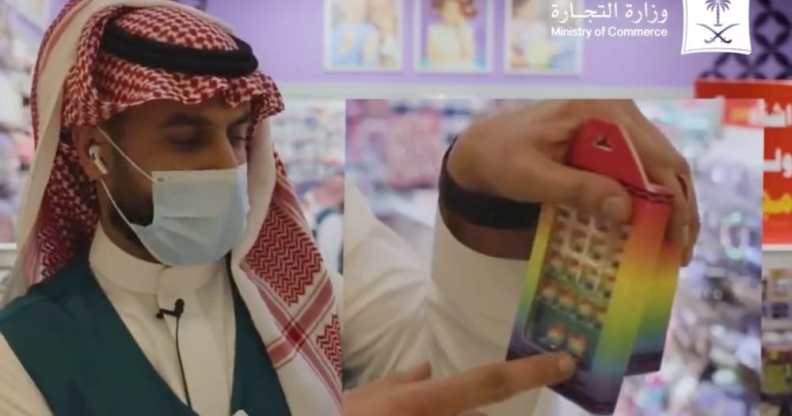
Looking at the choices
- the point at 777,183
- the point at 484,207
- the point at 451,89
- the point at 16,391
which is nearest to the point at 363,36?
the point at 451,89

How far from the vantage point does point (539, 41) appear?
2277mm

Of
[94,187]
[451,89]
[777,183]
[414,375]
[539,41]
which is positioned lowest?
[414,375]

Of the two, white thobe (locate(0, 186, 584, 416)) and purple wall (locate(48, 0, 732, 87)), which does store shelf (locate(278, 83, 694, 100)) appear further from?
white thobe (locate(0, 186, 584, 416))

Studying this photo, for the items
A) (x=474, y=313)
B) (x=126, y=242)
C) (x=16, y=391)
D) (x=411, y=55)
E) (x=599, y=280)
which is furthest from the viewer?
(x=411, y=55)

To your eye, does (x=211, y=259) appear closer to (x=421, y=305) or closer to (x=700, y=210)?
(x=421, y=305)

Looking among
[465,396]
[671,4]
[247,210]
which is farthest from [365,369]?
[671,4]

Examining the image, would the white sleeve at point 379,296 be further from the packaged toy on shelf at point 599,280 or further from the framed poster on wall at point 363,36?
the framed poster on wall at point 363,36

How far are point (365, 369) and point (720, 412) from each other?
702 millimetres

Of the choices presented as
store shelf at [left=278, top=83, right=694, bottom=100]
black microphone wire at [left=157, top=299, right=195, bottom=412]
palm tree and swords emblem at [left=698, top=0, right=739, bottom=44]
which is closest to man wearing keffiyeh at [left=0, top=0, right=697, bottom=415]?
black microphone wire at [left=157, top=299, right=195, bottom=412]

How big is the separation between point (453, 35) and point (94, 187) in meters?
1.09

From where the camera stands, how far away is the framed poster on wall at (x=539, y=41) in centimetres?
227

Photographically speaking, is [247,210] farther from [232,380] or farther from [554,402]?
[554,402]

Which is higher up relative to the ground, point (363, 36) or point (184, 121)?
point (363, 36)

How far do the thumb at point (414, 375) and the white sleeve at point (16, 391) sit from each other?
646 mm
